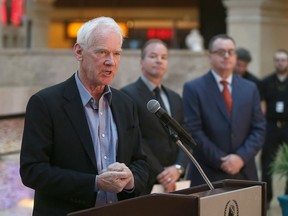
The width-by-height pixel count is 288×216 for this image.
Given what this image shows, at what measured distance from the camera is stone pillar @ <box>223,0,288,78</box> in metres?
16.6

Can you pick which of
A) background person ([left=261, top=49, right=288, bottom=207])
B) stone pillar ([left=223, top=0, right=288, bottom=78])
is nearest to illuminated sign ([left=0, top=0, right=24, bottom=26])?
stone pillar ([left=223, top=0, right=288, bottom=78])

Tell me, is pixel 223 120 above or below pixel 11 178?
above

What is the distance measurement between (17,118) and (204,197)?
5.70 metres

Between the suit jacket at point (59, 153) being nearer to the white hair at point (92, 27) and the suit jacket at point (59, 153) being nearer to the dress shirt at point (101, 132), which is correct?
the dress shirt at point (101, 132)

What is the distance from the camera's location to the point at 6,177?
773 centimetres

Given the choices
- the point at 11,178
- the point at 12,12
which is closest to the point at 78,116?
the point at 11,178

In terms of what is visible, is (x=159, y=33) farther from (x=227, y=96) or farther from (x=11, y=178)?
(x=227, y=96)

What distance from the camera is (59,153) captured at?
407 cm

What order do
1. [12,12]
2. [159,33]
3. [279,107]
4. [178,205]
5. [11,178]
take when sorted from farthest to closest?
1. [159,33]
2. [12,12]
3. [279,107]
4. [11,178]
5. [178,205]

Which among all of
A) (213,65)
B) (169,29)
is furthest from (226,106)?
(169,29)

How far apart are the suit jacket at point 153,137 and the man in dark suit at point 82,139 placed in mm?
2112

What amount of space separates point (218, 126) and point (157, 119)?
78 cm

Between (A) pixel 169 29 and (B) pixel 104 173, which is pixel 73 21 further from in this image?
(B) pixel 104 173

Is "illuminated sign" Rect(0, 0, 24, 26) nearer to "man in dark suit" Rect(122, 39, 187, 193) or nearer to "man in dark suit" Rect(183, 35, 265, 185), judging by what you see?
"man in dark suit" Rect(183, 35, 265, 185)
